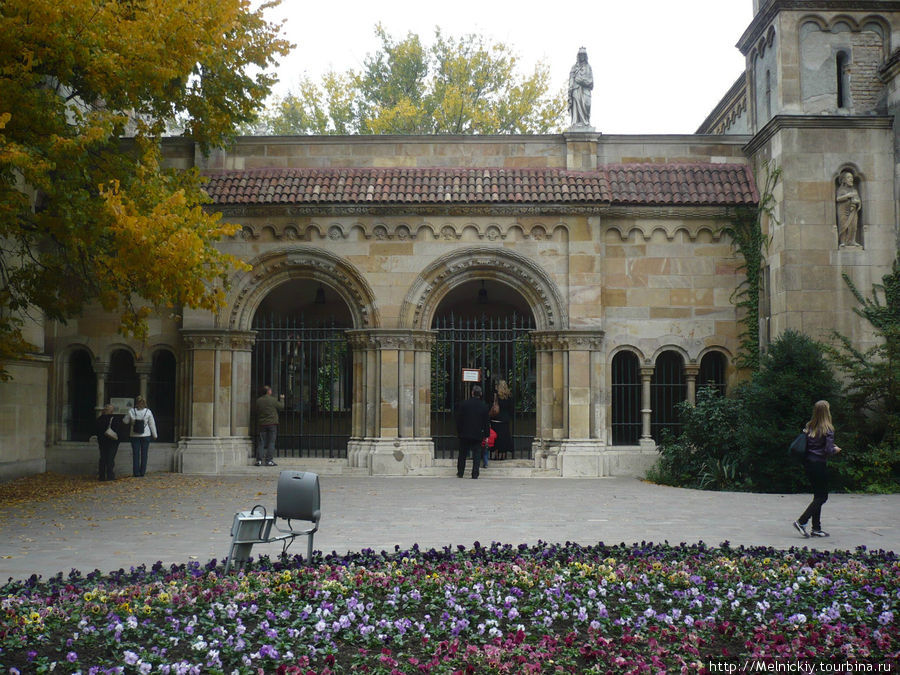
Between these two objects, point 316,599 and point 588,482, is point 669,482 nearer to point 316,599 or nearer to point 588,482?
point 588,482

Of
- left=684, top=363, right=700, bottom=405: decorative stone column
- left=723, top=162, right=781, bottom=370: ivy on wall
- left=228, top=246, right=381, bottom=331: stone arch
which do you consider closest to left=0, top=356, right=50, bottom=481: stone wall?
left=228, top=246, right=381, bottom=331: stone arch

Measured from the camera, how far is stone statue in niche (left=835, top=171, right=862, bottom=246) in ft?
50.4

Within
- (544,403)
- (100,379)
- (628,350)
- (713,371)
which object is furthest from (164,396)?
(713,371)

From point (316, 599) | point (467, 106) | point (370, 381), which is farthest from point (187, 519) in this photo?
point (467, 106)

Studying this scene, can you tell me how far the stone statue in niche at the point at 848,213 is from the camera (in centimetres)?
1536

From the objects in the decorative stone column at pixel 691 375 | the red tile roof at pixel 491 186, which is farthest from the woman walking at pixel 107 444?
the decorative stone column at pixel 691 375

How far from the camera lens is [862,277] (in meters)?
15.3

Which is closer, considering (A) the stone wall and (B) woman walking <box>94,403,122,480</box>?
(A) the stone wall

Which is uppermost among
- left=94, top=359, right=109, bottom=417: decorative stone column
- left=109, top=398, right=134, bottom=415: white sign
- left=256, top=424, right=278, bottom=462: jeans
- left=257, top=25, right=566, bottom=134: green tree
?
left=257, top=25, right=566, bottom=134: green tree

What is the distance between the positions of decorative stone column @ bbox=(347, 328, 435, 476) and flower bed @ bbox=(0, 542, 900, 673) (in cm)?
903

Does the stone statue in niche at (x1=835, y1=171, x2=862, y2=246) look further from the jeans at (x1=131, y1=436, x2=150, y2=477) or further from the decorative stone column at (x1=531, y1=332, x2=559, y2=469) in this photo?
the jeans at (x1=131, y1=436, x2=150, y2=477)

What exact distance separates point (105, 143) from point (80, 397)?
315 inches

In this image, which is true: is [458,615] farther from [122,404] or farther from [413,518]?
[122,404]

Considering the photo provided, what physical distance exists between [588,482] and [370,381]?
4.55 metres
